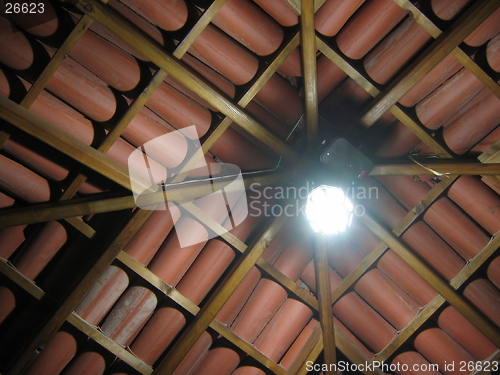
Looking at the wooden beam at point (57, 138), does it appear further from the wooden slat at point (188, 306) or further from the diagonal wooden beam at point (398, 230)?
the diagonal wooden beam at point (398, 230)

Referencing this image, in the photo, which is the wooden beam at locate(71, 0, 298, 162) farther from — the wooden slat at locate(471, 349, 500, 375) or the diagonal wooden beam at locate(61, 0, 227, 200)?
the wooden slat at locate(471, 349, 500, 375)

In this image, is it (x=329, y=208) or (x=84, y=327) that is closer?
(x=329, y=208)

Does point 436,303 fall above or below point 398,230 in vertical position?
below

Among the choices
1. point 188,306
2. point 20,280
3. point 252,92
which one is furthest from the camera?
point 188,306

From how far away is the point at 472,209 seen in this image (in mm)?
3568

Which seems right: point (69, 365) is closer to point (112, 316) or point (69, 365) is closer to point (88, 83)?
point (112, 316)

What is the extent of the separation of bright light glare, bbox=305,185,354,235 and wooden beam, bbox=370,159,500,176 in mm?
522

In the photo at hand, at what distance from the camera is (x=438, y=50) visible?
9.46ft

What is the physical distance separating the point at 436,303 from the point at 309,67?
107 inches

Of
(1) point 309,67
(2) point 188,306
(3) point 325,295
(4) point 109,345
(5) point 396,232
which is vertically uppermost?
(1) point 309,67

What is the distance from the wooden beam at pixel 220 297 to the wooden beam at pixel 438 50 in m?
1.37

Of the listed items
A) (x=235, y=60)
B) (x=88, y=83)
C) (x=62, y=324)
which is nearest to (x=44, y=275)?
(x=62, y=324)

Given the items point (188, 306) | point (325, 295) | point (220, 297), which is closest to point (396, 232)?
point (325, 295)

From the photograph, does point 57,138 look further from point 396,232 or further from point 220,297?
point 396,232
